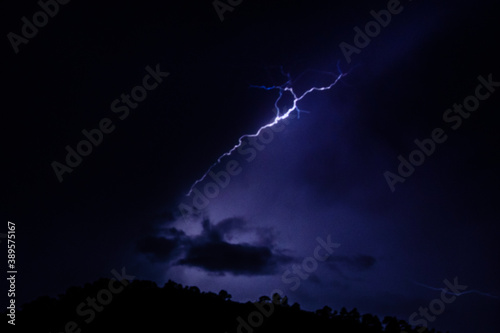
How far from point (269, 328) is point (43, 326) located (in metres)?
4.20

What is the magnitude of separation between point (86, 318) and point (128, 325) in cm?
90

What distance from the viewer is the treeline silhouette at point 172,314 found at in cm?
751

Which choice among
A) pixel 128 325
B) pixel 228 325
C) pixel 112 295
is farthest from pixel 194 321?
pixel 112 295

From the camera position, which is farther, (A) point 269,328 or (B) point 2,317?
(B) point 2,317

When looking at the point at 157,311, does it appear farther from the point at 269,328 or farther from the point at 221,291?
the point at 269,328

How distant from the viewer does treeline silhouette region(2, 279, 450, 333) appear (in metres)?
7.51

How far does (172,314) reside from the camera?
7711mm

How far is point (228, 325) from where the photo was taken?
24.8ft

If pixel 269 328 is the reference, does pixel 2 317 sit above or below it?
above

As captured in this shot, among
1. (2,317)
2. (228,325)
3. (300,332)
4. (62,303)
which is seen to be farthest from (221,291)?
(2,317)

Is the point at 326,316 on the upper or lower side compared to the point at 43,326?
Result: lower

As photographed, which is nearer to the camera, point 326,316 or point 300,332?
point 300,332

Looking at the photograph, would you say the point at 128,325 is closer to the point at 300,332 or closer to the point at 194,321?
the point at 194,321

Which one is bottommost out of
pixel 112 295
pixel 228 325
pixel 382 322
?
pixel 382 322
